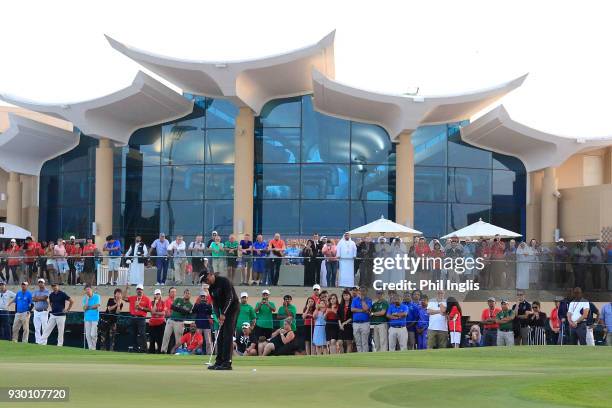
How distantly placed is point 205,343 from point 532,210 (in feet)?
69.1

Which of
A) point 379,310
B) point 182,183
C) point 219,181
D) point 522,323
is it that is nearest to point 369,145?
point 219,181

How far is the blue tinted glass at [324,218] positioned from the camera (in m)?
41.8

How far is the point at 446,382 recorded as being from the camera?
13.2 metres

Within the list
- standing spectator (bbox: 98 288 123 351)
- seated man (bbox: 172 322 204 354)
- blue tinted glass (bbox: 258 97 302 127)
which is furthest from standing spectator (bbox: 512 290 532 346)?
blue tinted glass (bbox: 258 97 302 127)

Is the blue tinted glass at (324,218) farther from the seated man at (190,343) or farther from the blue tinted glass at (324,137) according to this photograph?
the seated man at (190,343)

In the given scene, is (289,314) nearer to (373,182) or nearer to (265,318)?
(265,318)

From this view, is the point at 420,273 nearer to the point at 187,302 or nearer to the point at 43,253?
the point at 187,302

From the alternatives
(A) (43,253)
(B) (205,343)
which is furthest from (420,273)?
(A) (43,253)

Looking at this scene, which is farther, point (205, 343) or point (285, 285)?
point (285, 285)

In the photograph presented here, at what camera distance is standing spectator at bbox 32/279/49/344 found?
2833cm

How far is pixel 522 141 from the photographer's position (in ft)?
140

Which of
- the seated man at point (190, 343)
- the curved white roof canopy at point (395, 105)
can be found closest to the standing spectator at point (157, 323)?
the seated man at point (190, 343)

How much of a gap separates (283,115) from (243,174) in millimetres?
2956

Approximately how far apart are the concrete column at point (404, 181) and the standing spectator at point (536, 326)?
1398 cm
